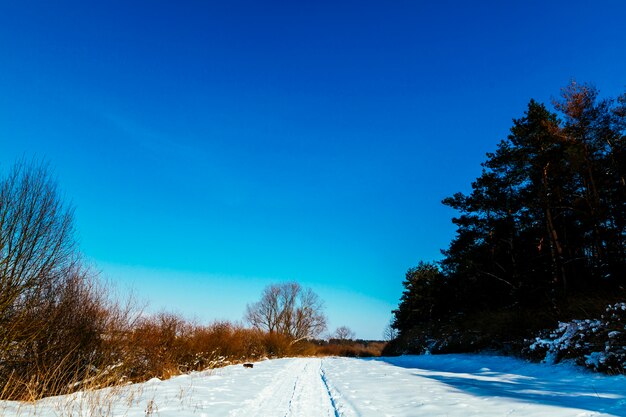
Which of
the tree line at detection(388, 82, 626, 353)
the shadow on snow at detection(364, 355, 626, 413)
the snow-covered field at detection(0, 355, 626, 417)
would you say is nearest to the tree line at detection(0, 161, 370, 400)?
the snow-covered field at detection(0, 355, 626, 417)

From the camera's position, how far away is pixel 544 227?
20500 millimetres

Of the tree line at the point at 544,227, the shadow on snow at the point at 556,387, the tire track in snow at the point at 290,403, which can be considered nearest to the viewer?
the shadow on snow at the point at 556,387

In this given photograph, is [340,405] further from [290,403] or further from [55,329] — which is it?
[55,329]

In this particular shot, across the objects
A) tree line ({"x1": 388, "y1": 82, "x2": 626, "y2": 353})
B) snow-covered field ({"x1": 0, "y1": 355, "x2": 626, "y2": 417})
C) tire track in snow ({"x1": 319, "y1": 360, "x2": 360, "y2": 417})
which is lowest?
tire track in snow ({"x1": 319, "y1": 360, "x2": 360, "y2": 417})

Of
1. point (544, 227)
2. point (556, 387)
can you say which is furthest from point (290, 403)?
point (544, 227)

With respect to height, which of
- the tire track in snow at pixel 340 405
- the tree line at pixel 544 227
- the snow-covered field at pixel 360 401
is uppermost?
the tree line at pixel 544 227

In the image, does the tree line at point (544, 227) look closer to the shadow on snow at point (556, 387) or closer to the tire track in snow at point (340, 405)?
the shadow on snow at point (556, 387)

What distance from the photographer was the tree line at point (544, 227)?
16.1 meters

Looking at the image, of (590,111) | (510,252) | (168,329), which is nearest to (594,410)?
(168,329)

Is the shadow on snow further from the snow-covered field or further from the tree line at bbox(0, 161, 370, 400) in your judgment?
the tree line at bbox(0, 161, 370, 400)

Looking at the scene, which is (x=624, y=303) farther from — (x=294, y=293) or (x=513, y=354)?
(x=294, y=293)

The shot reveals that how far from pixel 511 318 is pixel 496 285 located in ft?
24.2

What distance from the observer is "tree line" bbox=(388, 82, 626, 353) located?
16.1 meters

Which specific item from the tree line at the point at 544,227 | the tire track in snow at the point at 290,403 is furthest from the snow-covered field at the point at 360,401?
the tree line at the point at 544,227
